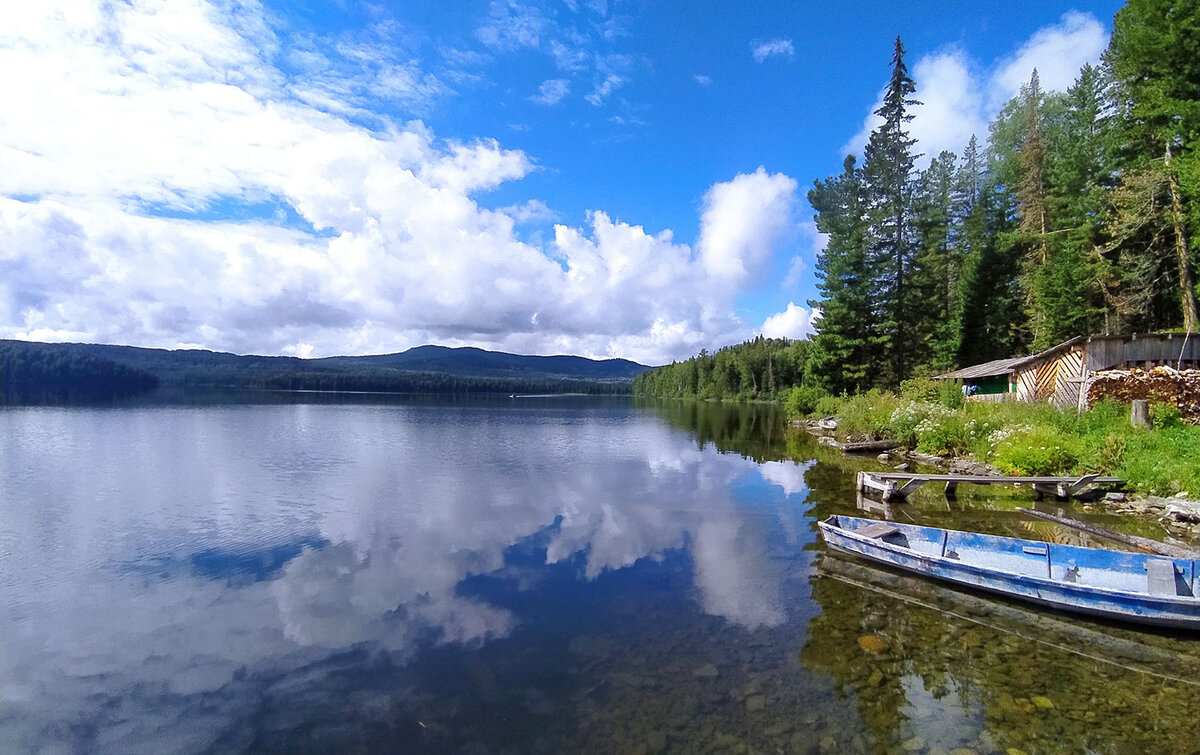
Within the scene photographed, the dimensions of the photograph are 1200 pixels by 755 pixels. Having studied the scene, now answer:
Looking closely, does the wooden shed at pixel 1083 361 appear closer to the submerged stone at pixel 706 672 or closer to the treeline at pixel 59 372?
the submerged stone at pixel 706 672

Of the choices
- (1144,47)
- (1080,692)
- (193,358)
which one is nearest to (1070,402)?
(1144,47)

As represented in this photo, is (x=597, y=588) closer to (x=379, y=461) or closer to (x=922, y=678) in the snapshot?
(x=922, y=678)

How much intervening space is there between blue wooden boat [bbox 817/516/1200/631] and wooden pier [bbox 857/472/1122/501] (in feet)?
21.7

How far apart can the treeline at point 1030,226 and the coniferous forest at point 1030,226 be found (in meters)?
0.10

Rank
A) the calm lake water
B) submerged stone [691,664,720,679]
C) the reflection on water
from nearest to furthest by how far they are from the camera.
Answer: the reflection on water → the calm lake water → submerged stone [691,664,720,679]

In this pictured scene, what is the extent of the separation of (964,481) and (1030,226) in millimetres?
30772

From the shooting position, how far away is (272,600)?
1078cm

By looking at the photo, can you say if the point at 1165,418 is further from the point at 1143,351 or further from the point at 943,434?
the point at 943,434

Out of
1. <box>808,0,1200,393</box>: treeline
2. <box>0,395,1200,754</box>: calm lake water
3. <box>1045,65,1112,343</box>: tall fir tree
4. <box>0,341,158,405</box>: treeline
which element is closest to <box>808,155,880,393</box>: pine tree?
<box>808,0,1200,393</box>: treeline

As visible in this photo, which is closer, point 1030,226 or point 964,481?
point 964,481

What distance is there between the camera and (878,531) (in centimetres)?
1241

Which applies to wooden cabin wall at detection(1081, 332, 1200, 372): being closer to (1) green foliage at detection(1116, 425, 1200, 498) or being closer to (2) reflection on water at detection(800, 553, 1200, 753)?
(1) green foliage at detection(1116, 425, 1200, 498)

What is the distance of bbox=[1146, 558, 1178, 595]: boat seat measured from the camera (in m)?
8.67

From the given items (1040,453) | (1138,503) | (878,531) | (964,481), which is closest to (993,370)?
(1040,453)
